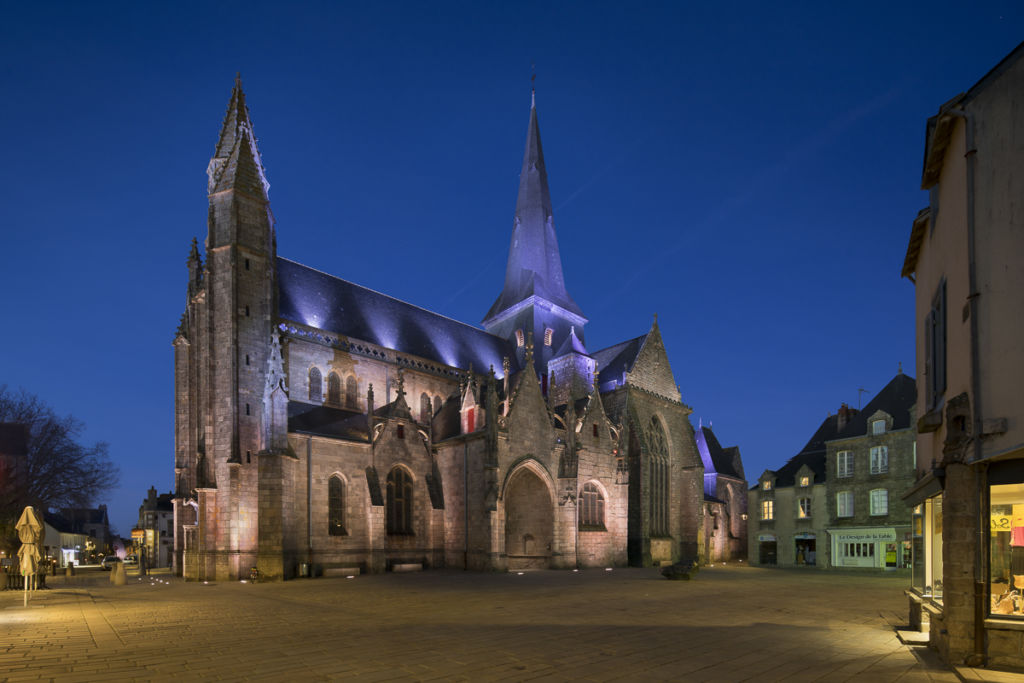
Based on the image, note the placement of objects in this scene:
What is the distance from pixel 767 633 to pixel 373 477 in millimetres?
20201

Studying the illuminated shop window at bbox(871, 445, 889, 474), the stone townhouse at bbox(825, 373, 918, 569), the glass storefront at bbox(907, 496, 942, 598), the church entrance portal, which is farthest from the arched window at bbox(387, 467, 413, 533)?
the illuminated shop window at bbox(871, 445, 889, 474)

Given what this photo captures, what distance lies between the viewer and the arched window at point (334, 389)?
3234 cm

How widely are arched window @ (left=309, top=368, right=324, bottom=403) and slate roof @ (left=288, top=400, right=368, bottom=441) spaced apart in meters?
0.60

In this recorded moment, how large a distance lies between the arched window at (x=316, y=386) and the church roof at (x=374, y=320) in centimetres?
235

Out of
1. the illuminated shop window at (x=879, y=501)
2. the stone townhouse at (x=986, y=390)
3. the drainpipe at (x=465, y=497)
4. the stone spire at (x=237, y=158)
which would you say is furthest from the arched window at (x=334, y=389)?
the illuminated shop window at (x=879, y=501)

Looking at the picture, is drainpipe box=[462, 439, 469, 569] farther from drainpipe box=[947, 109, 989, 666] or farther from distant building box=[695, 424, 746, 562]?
drainpipe box=[947, 109, 989, 666]

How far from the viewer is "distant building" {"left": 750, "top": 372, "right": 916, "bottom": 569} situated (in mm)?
32469

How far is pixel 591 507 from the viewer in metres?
33.8

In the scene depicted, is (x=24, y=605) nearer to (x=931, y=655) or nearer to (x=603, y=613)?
(x=603, y=613)

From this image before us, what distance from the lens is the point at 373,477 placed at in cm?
2839

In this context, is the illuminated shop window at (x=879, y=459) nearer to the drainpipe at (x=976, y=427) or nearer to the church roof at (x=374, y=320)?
the church roof at (x=374, y=320)

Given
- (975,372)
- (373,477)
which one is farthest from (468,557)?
(975,372)

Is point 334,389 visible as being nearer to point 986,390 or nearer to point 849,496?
point 849,496

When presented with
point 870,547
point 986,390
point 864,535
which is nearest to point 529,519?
point 864,535
